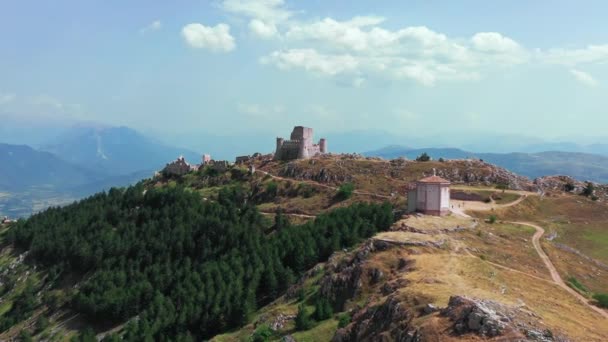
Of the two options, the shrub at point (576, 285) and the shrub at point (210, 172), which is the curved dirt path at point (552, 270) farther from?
the shrub at point (210, 172)

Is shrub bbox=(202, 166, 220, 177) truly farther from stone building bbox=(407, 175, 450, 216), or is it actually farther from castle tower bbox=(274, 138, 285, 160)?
stone building bbox=(407, 175, 450, 216)

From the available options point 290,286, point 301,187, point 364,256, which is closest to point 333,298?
point 364,256

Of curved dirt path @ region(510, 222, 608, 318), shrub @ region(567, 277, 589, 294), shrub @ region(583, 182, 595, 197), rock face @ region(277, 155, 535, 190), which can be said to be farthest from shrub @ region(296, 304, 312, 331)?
shrub @ region(583, 182, 595, 197)

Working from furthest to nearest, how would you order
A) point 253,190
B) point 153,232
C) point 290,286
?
point 253,190 < point 153,232 < point 290,286

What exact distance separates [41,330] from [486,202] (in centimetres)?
9489

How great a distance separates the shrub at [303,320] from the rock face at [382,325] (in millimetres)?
6515

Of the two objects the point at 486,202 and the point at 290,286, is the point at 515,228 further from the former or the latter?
the point at 290,286

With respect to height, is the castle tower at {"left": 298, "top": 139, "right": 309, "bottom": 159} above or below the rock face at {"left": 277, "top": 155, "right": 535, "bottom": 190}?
above

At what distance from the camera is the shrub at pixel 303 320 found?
58.7 metres

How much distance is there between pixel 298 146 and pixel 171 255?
194ft

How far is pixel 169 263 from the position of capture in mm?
115250

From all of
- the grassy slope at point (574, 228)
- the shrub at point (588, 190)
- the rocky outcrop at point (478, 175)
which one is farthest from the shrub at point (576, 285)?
the shrub at point (588, 190)

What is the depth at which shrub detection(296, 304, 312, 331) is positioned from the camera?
58688 mm

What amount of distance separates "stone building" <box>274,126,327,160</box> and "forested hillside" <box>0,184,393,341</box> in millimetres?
26503
